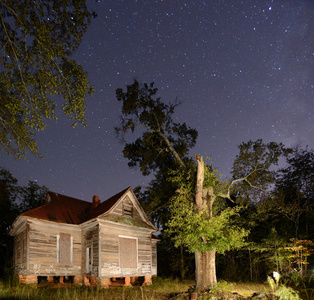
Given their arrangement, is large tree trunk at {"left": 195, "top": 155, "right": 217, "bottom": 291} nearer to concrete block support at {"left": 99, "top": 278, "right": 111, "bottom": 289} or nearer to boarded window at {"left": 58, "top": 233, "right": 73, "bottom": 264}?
concrete block support at {"left": 99, "top": 278, "right": 111, "bottom": 289}

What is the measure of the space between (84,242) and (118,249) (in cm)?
274

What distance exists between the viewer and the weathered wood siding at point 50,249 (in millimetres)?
16953

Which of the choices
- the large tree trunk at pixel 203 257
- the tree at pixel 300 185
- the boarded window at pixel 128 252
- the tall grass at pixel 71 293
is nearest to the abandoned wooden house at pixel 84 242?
the boarded window at pixel 128 252

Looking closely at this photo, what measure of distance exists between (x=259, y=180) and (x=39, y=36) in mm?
15398

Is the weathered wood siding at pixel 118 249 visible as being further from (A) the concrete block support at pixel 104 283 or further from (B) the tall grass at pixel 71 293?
(B) the tall grass at pixel 71 293

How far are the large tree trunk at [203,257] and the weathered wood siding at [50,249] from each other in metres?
8.71

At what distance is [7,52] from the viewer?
873 centimetres

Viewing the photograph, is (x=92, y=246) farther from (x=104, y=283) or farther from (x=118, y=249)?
(x=104, y=283)

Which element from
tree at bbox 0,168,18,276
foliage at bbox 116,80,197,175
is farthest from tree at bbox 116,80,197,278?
tree at bbox 0,168,18,276

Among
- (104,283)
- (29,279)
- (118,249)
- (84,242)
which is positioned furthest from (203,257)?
(29,279)

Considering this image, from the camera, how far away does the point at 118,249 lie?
61.1ft

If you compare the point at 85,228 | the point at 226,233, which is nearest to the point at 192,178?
the point at 226,233

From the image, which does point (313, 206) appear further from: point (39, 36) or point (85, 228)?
point (39, 36)

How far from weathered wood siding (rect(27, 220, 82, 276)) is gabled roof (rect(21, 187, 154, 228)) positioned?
452mm
